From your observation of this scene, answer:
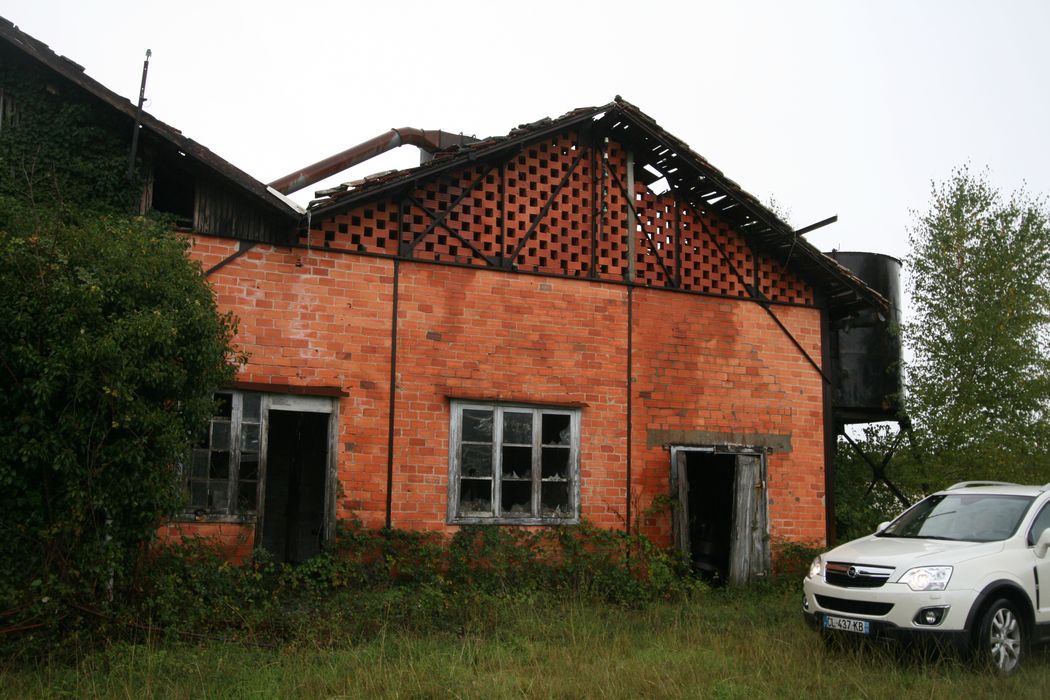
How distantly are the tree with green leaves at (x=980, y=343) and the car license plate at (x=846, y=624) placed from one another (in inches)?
284

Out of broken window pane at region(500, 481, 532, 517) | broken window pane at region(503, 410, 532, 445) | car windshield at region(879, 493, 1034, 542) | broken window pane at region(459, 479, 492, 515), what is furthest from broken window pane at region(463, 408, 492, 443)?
car windshield at region(879, 493, 1034, 542)

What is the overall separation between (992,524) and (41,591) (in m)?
8.30

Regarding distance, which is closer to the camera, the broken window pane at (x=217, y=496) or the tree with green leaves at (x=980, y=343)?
the broken window pane at (x=217, y=496)

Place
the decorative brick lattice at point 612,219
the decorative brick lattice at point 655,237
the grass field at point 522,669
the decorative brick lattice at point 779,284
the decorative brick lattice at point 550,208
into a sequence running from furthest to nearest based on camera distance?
the decorative brick lattice at point 779,284 → the decorative brick lattice at point 655,237 → the decorative brick lattice at point 612,219 → the decorative brick lattice at point 550,208 → the grass field at point 522,669

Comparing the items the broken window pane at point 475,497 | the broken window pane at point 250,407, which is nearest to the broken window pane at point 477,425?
the broken window pane at point 475,497

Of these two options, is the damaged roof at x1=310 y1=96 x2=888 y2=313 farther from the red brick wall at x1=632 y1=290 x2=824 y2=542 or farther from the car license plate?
the car license plate

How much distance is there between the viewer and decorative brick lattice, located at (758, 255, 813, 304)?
43.5 feet

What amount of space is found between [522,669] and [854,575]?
9.99 feet

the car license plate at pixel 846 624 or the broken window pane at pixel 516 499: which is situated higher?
the broken window pane at pixel 516 499

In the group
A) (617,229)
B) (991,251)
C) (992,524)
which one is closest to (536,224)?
(617,229)

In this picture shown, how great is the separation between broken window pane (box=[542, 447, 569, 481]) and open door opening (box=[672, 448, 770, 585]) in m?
1.51

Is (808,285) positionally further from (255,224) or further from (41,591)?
(41,591)

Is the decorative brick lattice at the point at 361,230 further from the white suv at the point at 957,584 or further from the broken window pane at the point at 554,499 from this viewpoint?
the white suv at the point at 957,584

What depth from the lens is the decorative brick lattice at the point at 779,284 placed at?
1325 cm
